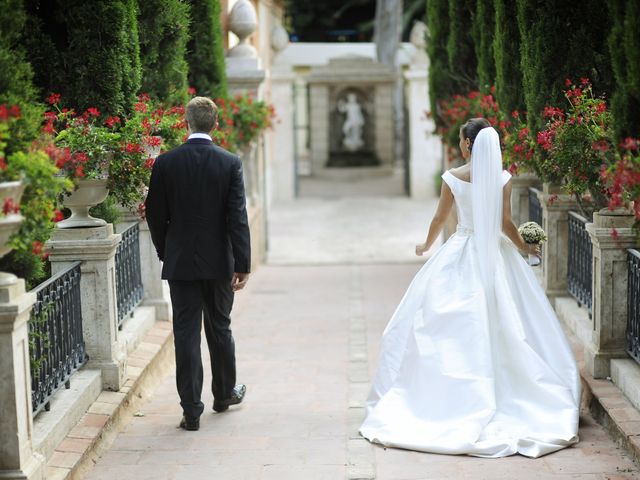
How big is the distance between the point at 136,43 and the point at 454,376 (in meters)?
3.15

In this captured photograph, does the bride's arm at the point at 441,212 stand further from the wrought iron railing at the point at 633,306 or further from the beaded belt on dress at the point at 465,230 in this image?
the wrought iron railing at the point at 633,306

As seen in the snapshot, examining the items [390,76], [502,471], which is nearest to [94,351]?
[502,471]

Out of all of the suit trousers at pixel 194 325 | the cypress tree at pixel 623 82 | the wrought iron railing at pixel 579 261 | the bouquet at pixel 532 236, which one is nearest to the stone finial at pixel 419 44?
the wrought iron railing at pixel 579 261

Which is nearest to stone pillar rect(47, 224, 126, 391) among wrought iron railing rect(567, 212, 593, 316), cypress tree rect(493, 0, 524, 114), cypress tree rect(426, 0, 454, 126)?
wrought iron railing rect(567, 212, 593, 316)

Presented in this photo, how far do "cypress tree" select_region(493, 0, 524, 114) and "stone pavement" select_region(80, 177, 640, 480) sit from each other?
2.44 meters

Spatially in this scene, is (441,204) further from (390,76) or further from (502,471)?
(390,76)

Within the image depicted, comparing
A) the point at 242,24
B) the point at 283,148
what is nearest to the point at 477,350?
the point at 242,24

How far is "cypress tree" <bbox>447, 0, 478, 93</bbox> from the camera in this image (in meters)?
13.1

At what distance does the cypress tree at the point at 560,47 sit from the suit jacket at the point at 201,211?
9.88 feet

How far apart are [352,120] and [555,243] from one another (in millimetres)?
18784

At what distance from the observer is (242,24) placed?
1448cm

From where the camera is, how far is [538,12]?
26.7 feet

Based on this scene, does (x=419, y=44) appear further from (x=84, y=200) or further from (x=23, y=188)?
(x=23, y=188)

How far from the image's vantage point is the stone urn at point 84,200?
21.3 ft
